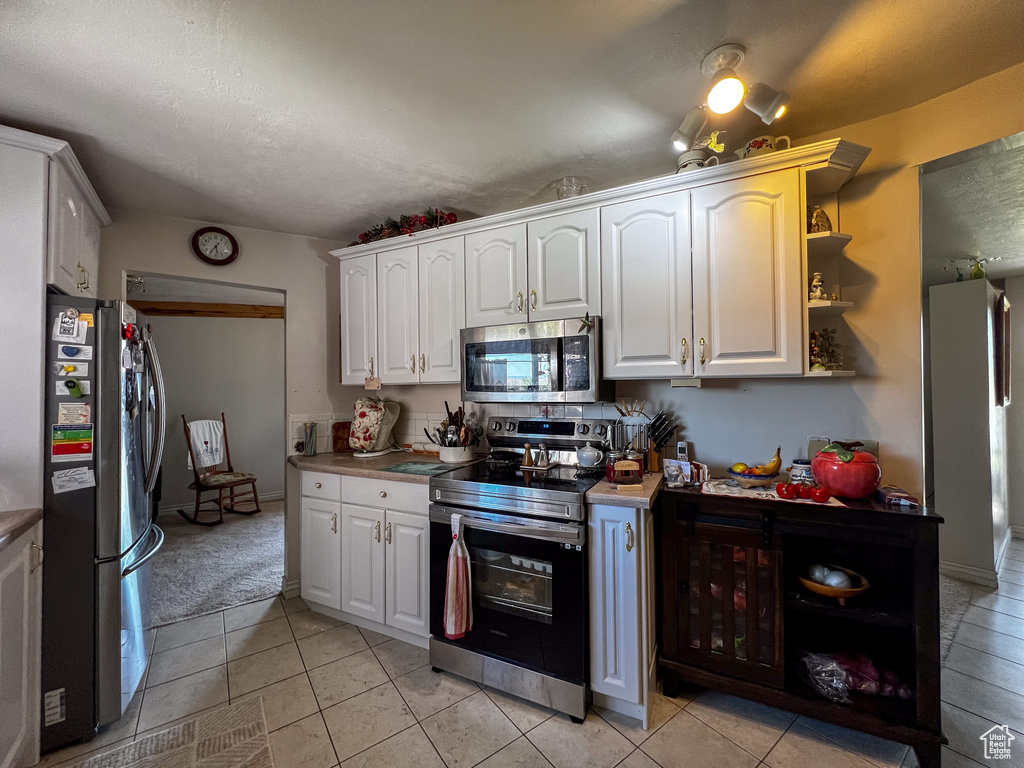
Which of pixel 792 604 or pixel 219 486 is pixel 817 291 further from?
pixel 219 486

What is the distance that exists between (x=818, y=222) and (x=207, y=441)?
5.76 meters

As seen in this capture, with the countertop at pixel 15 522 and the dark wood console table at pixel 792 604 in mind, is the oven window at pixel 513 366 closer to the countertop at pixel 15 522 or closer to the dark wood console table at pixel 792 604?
the dark wood console table at pixel 792 604

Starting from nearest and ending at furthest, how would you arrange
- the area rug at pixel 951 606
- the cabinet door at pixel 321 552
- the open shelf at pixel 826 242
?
the open shelf at pixel 826 242, the area rug at pixel 951 606, the cabinet door at pixel 321 552

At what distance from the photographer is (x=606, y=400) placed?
7.36 feet

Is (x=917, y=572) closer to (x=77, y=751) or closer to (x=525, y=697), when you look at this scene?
(x=525, y=697)

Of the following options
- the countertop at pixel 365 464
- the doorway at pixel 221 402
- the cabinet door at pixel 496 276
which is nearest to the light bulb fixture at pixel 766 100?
the cabinet door at pixel 496 276

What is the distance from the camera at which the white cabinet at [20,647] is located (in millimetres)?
1405

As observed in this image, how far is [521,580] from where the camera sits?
1914 mm

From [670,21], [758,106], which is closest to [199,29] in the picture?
[670,21]

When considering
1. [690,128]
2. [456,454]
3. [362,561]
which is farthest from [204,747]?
[690,128]

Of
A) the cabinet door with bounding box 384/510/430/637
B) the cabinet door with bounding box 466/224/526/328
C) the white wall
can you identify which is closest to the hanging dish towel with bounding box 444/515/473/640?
the cabinet door with bounding box 384/510/430/637

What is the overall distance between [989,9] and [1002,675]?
273cm

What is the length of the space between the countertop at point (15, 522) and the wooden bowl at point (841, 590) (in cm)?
281

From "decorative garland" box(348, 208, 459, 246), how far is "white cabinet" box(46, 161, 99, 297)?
1386 mm
